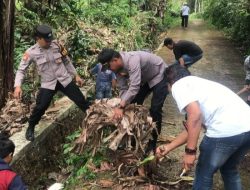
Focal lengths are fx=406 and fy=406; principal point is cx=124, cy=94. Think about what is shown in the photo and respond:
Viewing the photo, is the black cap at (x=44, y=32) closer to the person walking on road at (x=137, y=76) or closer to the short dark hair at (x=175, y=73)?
the person walking on road at (x=137, y=76)

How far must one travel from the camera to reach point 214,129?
3.51 metres

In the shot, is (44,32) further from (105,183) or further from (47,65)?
(105,183)

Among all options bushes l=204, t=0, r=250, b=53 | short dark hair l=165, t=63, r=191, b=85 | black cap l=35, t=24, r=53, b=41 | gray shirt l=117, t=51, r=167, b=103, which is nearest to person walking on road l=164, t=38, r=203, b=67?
gray shirt l=117, t=51, r=167, b=103

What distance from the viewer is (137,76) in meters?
4.97

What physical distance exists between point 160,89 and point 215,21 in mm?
20848

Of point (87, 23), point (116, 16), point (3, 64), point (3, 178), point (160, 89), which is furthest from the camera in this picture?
point (116, 16)

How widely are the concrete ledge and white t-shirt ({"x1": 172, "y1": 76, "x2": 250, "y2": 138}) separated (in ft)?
9.51

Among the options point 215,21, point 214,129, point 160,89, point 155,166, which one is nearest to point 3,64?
point 160,89

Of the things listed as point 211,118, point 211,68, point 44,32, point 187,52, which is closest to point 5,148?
point 211,118

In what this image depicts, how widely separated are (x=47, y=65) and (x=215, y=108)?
3.17 m

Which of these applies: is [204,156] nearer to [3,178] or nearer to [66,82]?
[3,178]

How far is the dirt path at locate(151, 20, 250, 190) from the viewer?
6988mm

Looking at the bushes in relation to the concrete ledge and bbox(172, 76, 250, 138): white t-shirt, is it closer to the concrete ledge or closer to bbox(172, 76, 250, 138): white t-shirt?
the concrete ledge

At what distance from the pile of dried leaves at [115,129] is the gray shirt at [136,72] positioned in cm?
23
